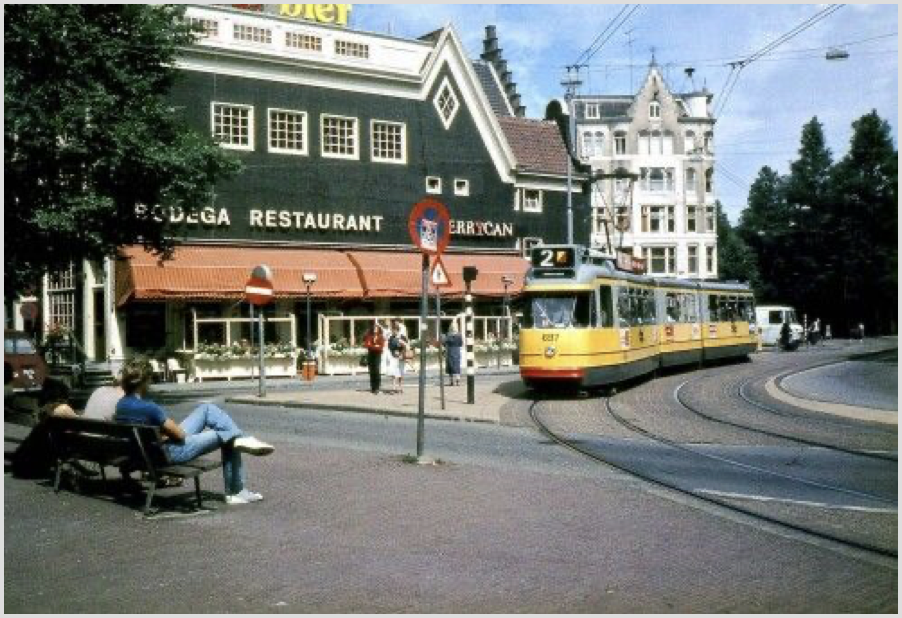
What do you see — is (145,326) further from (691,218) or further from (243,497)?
(691,218)

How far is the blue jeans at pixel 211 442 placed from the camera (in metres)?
8.79

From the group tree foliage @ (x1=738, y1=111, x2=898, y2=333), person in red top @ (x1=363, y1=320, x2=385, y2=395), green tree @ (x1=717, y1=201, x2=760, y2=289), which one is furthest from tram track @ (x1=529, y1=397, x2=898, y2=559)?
green tree @ (x1=717, y1=201, x2=760, y2=289)

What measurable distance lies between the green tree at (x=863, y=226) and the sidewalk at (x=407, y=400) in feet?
121

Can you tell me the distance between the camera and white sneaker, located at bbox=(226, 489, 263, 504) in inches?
360

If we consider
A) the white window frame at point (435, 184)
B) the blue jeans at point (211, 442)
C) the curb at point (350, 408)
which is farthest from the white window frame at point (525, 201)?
the blue jeans at point (211, 442)

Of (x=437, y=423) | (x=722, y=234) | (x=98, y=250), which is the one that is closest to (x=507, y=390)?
(x=437, y=423)

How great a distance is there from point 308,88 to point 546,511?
28.7 m

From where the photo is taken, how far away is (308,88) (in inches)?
1385

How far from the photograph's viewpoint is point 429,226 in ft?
41.1

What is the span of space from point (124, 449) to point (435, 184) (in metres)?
31.1

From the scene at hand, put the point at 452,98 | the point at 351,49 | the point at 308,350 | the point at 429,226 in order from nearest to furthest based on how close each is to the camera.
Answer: the point at 429,226 → the point at 308,350 → the point at 351,49 → the point at 452,98

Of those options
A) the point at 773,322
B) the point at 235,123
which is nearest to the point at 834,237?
the point at 773,322

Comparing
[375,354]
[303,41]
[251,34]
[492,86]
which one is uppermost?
[492,86]

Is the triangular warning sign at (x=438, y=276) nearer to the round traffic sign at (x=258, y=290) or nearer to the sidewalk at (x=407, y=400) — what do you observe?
the sidewalk at (x=407, y=400)
